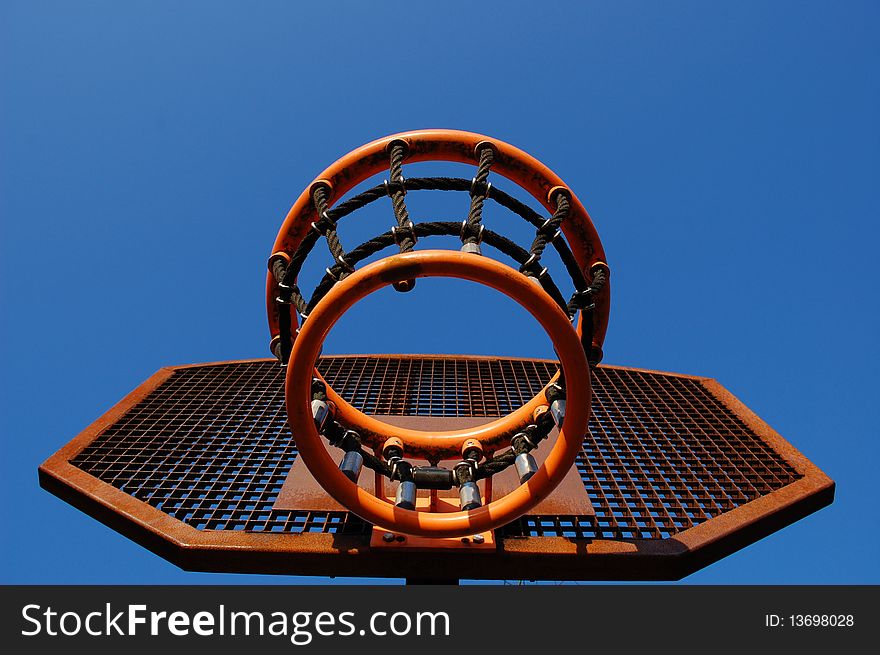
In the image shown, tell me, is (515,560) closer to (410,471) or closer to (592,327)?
(410,471)

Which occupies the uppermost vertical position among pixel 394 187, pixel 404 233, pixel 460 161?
pixel 460 161

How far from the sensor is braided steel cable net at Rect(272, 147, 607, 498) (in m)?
1.49

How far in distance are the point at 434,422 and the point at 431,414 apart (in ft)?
1.40

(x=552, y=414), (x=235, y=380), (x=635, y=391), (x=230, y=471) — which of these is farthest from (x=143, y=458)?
(x=635, y=391)

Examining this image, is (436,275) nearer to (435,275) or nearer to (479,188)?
(435,275)

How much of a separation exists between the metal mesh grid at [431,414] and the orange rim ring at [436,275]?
29cm

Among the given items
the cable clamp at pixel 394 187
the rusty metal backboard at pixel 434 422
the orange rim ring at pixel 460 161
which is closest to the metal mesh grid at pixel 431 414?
the rusty metal backboard at pixel 434 422

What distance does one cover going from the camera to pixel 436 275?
4.48 feet

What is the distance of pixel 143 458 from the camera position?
2.29 metres

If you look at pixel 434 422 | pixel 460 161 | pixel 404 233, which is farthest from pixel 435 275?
pixel 434 422

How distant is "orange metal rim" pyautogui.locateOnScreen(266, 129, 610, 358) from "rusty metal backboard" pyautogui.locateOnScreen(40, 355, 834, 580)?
2.46 feet

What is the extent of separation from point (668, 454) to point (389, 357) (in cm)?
169

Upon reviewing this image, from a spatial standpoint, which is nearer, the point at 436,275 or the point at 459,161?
the point at 436,275

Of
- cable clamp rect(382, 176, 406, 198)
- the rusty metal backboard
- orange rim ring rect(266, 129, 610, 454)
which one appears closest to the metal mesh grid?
the rusty metal backboard
